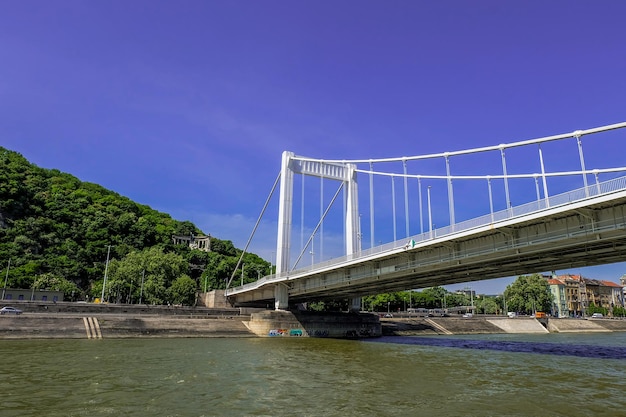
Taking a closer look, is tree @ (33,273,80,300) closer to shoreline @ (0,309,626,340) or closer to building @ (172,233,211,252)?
shoreline @ (0,309,626,340)

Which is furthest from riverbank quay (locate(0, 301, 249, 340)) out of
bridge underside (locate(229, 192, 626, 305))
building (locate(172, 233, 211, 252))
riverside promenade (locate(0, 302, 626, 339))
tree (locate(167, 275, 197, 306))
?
building (locate(172, 233, 211, 252))

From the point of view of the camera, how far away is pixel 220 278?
4144 inches

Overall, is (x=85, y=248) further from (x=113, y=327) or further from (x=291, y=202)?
(x=291, y=202)

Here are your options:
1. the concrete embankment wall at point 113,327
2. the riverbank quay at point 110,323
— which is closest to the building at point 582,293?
the riverbank quay at point 110,323

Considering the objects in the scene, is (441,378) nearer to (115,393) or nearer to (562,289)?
(115,393)

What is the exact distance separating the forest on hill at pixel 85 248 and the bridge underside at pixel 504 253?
4287 cm

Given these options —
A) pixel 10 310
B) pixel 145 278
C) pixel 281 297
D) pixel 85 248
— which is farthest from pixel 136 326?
pixel 85 248

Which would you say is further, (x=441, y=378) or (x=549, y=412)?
(x=441, y=378)

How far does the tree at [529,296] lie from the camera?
358ft

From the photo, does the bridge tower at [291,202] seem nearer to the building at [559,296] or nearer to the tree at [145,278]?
Answer: the tree at [145,278]

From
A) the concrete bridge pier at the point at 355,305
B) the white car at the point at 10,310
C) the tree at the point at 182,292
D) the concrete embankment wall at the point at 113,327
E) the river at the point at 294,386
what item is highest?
the tree at the point at 182,292

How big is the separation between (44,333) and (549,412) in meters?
37.4

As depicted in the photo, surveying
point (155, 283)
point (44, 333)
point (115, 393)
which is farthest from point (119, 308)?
point (115, 393)

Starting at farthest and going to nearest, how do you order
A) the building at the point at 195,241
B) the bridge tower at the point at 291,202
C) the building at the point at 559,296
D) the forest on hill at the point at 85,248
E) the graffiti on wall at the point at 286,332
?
the building at the point at 195,241 < the building at the point at 559,296 < the forest on hill at the point at 85,248 < the bridge tower at the point at 291,202 < the graffiti on wall at the point at 286,332
